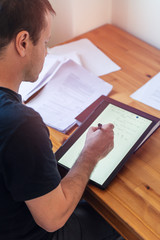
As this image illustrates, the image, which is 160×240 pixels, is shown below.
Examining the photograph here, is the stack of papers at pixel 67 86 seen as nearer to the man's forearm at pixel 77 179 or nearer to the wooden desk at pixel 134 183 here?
the wooden desk at pixel 134 183

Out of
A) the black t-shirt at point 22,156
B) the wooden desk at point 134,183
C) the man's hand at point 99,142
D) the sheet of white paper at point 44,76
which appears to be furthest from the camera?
the sheet of white paper at point 44,76

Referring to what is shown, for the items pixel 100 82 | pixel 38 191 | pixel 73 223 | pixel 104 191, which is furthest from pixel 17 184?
pixel 100 82

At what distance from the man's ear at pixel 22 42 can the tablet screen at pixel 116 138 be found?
353mm

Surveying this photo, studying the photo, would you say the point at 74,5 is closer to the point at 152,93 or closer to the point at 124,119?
the point at 152,93

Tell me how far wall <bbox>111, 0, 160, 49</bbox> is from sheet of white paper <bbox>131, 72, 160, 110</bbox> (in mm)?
300

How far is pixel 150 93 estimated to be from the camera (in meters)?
1.14

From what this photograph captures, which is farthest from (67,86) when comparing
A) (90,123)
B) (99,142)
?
(99,142)

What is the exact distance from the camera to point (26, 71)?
0.76 meters

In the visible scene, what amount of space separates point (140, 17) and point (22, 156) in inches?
42.1

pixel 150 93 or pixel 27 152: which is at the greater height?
pixel 27 152

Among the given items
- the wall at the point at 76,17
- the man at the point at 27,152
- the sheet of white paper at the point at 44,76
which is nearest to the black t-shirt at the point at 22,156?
the man at the point at 27,152

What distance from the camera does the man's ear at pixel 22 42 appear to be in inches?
26.4

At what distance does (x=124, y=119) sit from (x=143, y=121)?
6 cm

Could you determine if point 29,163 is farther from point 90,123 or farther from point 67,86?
point 67,86
